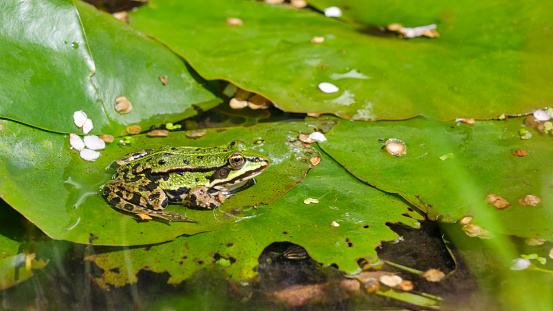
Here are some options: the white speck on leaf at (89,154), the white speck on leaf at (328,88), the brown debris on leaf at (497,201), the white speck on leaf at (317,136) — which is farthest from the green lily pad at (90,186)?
the brown debris on leaf at (497,201)

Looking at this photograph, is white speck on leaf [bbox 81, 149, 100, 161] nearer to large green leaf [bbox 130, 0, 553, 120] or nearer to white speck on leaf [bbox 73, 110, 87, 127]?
white speck on leaf [bbox 73, 110, 87, 127]

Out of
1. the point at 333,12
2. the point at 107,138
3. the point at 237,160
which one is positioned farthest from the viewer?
the point at 333,12

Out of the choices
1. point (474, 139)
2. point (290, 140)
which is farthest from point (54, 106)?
point (474, 139)

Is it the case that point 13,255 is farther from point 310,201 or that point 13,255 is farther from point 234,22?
point 234,22

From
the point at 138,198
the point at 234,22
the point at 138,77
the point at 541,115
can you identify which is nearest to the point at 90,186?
the point at 138,198

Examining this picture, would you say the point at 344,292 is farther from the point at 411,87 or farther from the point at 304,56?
the point at 304,56

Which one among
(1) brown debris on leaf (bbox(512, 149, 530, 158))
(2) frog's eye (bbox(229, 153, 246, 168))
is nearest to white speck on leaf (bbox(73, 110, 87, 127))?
(2) frog's eye (bbox(229, 153, 246, 168))

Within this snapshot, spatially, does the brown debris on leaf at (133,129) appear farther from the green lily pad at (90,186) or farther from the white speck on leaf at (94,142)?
the white speck on leaf at (94,142)
